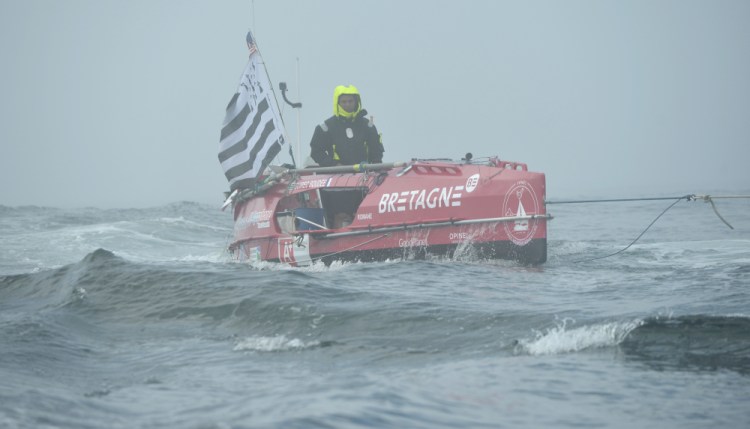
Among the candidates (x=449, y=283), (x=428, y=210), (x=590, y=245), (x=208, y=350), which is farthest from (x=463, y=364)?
(x=590, y=245)

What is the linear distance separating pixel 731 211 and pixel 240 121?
47.9 ft

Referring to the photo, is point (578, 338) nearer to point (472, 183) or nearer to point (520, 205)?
point (520, 205)

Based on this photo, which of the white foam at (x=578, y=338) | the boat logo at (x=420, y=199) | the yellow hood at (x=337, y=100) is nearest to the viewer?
the white foam at (x=578, y=338)

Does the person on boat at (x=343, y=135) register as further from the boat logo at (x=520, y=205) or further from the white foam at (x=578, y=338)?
the white foam at (x=578, y=338)

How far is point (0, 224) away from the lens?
23.2 metres

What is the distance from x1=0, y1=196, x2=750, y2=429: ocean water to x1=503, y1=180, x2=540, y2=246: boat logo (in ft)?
1.45

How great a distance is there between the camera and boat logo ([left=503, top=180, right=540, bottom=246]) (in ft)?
32.9

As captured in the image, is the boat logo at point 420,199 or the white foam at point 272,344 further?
the boat logo at point 420,199

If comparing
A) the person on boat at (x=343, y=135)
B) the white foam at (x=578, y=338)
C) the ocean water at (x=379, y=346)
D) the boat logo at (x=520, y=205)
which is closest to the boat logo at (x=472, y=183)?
the boat logo at (x=520, y=205)

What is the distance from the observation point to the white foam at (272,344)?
6.02 metres

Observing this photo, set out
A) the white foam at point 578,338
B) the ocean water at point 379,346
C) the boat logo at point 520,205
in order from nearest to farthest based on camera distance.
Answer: the ocean water at point 379,346, the white foam at point 578,338, the boat logo at point 520,205

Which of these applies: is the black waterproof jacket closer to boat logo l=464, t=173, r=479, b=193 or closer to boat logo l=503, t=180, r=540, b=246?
boat logo l=464, t=173, r=479, b=193

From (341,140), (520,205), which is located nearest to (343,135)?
(341,140)

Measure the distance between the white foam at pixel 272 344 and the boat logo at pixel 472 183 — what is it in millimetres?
4346
